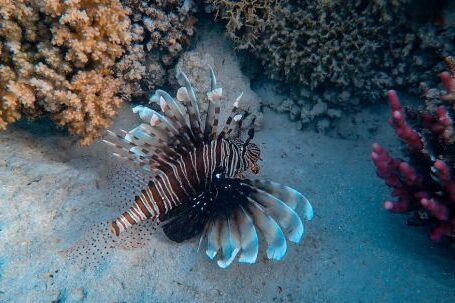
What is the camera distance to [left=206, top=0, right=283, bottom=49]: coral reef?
438cm

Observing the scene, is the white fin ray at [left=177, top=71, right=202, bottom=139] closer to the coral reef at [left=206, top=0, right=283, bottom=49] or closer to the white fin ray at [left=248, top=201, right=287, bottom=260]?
the white fin ray at [left=248, top=201, right=287, bottom=260]

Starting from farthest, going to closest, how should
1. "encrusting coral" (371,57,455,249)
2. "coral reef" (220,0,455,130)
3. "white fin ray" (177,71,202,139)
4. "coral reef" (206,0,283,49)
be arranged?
"coral reef" (206,0,283,49) < "coral reef" (220,0,455,130) < "white fin ray" (177,71,202,139) < "encrusting coral" (371,57,455,249)

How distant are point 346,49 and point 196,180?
8.72 ft

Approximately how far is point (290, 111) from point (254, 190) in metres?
2.22

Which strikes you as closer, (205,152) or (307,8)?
(205,152)

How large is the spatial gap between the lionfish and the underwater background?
0.26m

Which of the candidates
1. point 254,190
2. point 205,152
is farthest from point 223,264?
point 205,152

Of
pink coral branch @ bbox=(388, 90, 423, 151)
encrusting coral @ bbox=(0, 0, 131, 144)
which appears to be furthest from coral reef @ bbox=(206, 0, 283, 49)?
pink coral branch @ bbox=(388, 90, 423, 151)

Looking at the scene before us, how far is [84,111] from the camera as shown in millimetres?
3830

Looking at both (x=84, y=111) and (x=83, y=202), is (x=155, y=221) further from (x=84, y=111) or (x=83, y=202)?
(x=84, y=111)

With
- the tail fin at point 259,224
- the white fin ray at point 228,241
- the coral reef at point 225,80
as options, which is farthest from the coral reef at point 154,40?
the white fin ray at point 228,241

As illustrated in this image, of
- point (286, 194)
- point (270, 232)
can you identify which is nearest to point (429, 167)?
point (286, 194)

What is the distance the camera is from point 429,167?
2.94m

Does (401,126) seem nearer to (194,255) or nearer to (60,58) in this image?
(194,255)
